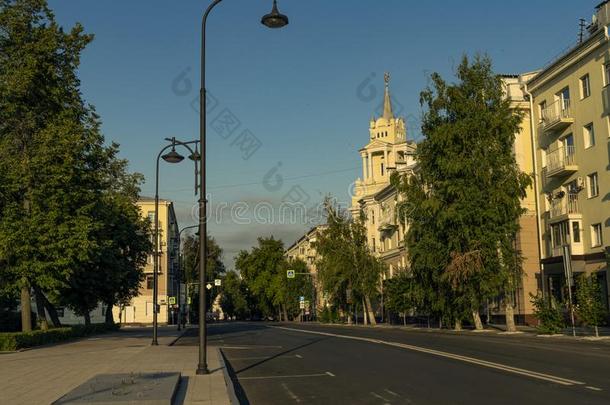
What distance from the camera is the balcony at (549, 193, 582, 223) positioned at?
4028 centimetres

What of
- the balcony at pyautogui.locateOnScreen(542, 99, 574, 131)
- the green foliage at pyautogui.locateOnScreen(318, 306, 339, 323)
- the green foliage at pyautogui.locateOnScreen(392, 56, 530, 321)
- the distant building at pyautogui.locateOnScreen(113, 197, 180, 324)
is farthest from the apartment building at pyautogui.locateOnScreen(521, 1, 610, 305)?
the distant building at pyautogui.locateOnScreen(113, 197, 180, 324)

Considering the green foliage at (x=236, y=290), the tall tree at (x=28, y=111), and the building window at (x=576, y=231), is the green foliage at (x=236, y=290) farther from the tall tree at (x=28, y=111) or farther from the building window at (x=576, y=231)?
the tall tree at (x=28, y=111)

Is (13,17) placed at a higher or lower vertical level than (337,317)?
higher

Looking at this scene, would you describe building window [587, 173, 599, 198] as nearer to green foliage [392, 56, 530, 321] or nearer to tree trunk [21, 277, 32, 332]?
green foliage [392, 56, 530, 321]

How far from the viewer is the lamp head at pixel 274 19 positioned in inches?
607

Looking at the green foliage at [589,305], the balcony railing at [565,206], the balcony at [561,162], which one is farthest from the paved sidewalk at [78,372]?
the balcony at [561,162]

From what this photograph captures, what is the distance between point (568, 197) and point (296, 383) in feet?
105

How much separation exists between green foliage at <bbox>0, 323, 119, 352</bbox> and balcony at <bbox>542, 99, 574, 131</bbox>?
3237 centimetres

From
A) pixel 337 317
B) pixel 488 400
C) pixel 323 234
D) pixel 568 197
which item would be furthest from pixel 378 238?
pixel 488 400

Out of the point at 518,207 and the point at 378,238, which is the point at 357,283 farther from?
the point at 518,207

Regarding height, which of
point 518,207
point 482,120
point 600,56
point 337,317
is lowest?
point 337,317

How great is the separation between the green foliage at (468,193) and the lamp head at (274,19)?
2372 cm

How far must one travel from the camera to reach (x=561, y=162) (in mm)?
41719

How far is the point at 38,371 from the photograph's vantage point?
693 inches
